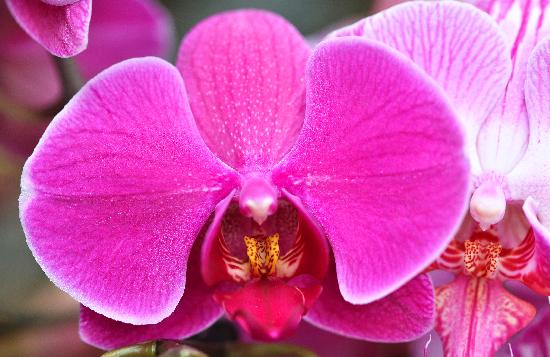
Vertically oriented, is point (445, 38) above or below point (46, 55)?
above

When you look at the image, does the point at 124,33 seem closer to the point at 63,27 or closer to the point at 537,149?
the point at 63,27

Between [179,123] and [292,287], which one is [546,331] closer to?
[292,287]

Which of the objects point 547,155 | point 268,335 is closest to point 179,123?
point 268,335

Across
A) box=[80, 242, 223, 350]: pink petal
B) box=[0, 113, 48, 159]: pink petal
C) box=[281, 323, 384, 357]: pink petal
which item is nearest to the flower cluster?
box=[80, 242, 223, 350]: pink petal

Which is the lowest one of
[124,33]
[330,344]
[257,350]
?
[330,344]

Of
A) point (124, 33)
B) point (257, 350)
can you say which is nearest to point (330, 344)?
point (257, 350)

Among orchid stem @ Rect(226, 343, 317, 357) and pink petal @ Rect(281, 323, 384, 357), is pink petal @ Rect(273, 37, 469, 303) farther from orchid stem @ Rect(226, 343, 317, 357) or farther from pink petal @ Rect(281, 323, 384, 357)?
pink petal @ Rect(281, 323, 384, 357)
